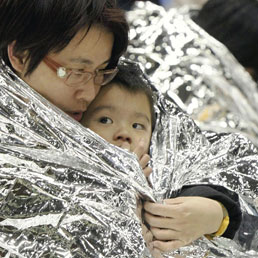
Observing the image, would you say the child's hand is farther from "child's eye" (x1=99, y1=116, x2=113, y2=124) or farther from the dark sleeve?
"child's eye" (x1=99, y1=116, x2=113, y2=124)

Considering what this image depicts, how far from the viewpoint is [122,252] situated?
0.98 metres

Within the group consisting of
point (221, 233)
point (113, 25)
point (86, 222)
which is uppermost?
point (113, 25)

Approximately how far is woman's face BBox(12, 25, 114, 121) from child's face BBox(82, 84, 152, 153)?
0.11 m

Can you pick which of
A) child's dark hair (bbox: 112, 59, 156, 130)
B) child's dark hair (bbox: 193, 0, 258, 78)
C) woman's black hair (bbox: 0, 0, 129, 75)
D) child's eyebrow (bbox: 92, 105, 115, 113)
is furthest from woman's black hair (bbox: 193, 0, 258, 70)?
woman's black hair (bbox: 0, 0, 129, 75)

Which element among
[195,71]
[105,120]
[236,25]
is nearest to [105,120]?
[105,120]

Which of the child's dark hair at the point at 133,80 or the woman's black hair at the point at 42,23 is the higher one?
the woman's black hair at the point at 42,23

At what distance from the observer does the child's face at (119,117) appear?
51.0 inches

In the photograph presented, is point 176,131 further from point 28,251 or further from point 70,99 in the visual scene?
point 28,251

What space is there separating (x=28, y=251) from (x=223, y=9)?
3.74 ft

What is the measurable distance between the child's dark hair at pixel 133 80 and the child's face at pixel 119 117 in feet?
0.04

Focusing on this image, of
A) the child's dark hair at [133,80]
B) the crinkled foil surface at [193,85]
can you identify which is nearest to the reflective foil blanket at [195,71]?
the crinkled foil surface at [193,85]

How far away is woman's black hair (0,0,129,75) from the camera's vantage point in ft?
3.57

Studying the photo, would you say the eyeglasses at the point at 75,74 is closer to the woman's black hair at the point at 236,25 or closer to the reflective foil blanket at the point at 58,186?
the reflective foil blanket at the point at 58,186

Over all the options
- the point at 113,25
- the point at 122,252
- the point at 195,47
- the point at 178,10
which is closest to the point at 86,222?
the point at 122,252
